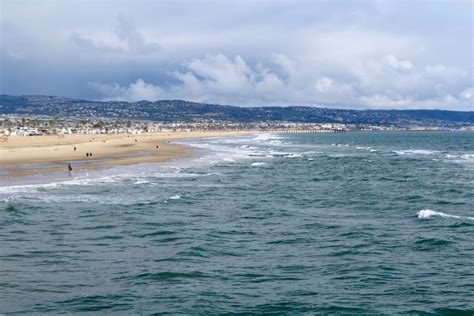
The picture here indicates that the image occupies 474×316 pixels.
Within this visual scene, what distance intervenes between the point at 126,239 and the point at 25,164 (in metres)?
37.7

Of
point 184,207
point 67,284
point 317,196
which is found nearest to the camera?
point 67,284

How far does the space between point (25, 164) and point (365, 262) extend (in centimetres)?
4483

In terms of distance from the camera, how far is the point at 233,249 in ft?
68.8

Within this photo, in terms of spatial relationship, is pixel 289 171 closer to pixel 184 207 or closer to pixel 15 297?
pixel 184 207

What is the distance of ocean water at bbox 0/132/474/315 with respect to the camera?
15.4m

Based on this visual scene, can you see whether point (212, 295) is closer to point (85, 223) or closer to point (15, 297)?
point (15, 297)

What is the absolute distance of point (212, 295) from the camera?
51.8 ft

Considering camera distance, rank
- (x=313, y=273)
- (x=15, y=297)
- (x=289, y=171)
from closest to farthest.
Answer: (x=15, y=297)
(x=313, y=273)
(x=289, y=171)

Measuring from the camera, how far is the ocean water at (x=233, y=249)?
15367 millimetres

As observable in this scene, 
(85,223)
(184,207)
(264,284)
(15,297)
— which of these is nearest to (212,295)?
(264,284)

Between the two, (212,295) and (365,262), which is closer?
(212,295)

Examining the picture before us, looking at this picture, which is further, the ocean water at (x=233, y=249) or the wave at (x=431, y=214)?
the wave at (x=431, y=214)

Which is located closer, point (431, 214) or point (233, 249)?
point (233, 249)

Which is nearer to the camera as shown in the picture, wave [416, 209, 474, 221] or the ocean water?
the ocean water
